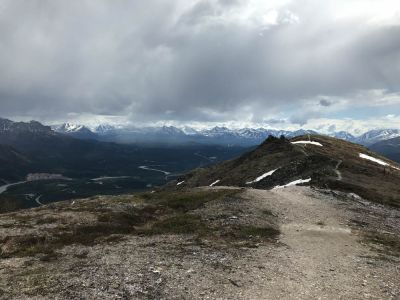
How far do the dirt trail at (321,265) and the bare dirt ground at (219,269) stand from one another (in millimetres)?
76

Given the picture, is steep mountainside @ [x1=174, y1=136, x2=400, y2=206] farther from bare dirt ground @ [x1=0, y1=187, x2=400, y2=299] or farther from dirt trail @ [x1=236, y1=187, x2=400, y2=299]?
bare dirt ground @ [x1=0, y1=187, x2=400, y2=299]

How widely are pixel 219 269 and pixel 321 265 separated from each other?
9.21m

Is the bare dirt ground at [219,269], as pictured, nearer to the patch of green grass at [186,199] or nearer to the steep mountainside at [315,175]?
the patch of green grass at [186,199]

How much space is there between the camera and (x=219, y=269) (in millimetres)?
34562

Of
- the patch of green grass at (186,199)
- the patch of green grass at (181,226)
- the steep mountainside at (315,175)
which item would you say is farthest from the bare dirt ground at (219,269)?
the steep mountainside at (315,175)

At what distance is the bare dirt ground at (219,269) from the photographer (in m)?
29.7

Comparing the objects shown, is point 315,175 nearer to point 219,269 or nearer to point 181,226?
point 181,226

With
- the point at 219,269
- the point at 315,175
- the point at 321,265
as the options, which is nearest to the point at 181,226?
the point at 219,269

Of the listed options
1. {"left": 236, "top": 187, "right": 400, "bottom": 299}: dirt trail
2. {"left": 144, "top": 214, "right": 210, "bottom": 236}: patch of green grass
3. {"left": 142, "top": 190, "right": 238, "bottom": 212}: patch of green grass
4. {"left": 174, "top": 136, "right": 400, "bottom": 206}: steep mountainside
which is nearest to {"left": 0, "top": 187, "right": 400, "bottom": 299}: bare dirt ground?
{"left": 236, "top": 187, "right": 400, "bottom": 299}: dirt trail

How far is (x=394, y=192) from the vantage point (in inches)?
3519

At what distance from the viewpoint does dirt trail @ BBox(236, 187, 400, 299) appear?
2997 cm

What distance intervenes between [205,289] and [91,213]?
1267 inches

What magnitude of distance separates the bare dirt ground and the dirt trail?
3.0 inches

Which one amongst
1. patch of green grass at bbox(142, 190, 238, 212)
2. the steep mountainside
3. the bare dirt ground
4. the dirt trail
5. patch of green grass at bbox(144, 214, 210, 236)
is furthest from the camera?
the steep mountainside
